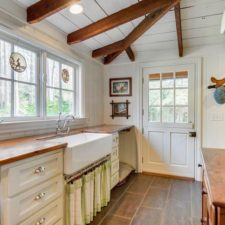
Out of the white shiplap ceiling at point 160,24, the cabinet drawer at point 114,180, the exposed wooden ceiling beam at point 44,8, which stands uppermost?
the white shiplap ceiling at point 160,24

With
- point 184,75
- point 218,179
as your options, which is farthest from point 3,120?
point 184,75

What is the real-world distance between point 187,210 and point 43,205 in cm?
175

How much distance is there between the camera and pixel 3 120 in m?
1.90

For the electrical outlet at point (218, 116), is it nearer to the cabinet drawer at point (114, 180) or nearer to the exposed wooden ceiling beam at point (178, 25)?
the exposed wooden ceiling beam at point (178, 25)

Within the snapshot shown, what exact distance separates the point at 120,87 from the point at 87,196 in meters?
2.32

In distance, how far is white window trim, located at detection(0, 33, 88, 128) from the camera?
1.96m

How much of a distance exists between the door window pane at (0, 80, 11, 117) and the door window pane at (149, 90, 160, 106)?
2.40 m

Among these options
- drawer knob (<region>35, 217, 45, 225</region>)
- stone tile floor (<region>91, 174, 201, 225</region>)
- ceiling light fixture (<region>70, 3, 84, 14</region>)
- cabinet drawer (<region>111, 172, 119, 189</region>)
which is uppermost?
ceiling light fixture (<region>70, 3, 84, 14</region>)

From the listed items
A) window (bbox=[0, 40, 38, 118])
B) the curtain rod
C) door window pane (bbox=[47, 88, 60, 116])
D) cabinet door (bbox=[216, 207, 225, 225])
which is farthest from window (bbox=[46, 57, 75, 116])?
cabinet door (bbox=[216, 207, 225, 225])

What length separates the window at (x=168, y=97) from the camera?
133 inches

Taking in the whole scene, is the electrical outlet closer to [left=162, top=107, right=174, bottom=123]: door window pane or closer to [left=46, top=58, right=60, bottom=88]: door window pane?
[left=162, top=107, right=174, bottom=123]: door window pane

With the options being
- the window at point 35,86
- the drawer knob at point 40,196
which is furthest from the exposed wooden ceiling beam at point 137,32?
the drawer knob at point 40,196

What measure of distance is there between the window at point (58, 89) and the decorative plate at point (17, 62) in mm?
390

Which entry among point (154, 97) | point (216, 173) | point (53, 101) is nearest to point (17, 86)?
point (53, 101)
